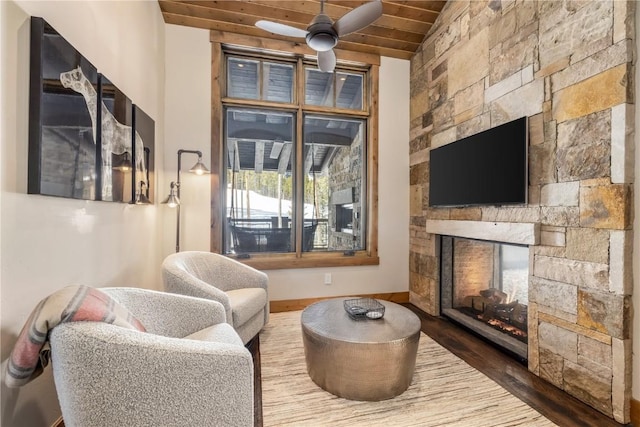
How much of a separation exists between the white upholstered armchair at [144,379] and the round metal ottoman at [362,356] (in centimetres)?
75

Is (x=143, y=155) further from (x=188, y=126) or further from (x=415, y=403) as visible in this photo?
(x=415, y=403)

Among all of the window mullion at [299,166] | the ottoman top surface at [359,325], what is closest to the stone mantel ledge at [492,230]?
the ottoman top surface at [359,325]

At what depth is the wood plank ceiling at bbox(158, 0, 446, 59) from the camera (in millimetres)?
3357

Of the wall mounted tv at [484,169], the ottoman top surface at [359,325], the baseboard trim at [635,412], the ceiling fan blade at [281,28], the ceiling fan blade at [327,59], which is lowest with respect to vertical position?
the baseboard trim at [635,412]

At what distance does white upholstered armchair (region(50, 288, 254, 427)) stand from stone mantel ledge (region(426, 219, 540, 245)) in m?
2.20

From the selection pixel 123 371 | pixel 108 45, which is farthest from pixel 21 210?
pixel 108 45

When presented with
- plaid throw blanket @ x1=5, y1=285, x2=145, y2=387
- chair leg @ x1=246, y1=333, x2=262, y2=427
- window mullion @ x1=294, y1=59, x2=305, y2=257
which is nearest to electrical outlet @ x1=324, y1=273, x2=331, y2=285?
window mullion @ x1=294, y1=59, x2=305, y2=257

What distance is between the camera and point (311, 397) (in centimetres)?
198

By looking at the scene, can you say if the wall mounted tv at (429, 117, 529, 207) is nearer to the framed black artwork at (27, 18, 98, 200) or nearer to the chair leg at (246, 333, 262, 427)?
the chair leg at (246, 333, 262, 427)


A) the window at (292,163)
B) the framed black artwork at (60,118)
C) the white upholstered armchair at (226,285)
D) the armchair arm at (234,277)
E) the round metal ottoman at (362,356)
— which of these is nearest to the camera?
the framed black artwork at (60,118)

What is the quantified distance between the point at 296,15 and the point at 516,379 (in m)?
4.09

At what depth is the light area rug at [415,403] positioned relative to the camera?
177cm

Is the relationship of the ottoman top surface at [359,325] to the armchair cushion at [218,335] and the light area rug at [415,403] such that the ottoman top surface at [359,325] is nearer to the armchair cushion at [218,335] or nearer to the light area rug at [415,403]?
the light area rug at [415,403]

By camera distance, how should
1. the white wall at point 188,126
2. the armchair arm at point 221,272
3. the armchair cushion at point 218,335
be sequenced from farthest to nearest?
1. the white wall at point 188,126
2. the armchair arm at point 221,272
3. the armchair cushion at point 218,335
